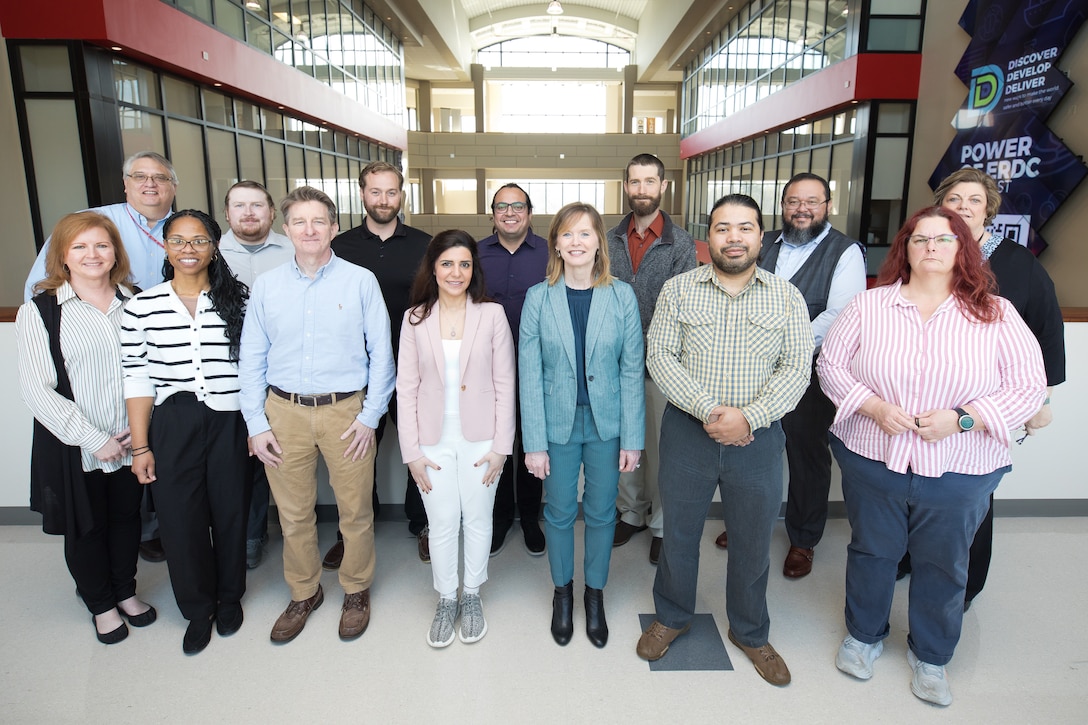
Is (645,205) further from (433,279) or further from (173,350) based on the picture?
(173,350)

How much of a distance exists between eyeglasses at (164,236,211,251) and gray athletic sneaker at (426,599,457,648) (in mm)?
1647

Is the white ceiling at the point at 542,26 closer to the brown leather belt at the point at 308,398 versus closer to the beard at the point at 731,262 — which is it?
the brown leather belt at the point at 308,398

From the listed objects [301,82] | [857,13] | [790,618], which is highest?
[857,13]

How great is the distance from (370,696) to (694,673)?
3.84 feet

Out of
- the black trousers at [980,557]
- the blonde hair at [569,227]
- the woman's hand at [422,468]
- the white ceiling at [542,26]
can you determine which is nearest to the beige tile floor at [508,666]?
the black trousers at [980,557]

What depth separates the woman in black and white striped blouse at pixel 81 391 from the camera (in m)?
2.25

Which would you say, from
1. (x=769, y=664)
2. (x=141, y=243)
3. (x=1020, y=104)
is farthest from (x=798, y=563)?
(x=1020, y=104)

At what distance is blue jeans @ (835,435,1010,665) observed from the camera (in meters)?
2.07

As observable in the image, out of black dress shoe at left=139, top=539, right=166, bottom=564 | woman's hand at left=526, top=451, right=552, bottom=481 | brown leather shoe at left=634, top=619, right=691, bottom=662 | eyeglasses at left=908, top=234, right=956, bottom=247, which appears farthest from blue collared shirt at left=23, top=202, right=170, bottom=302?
eyeglasses at left=908, top=234, right=956, bottom=247

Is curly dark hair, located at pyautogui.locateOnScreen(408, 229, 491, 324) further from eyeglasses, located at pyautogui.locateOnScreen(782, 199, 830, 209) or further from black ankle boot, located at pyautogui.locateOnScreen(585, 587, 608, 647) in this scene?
eyeglasses, located at pyautogui.locateOnScreen(782, 199, 830, 209)

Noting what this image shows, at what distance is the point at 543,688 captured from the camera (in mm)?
2227

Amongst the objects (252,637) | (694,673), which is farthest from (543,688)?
(252,637)

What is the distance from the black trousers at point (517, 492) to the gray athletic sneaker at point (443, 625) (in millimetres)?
659

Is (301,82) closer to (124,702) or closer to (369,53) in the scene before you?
(369,53)
